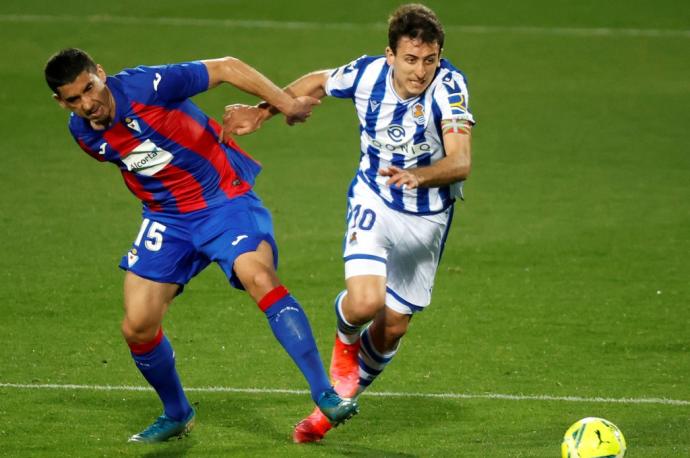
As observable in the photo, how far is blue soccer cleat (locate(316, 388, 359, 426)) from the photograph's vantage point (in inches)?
243

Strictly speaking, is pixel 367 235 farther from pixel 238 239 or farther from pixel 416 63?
pixel 416 63

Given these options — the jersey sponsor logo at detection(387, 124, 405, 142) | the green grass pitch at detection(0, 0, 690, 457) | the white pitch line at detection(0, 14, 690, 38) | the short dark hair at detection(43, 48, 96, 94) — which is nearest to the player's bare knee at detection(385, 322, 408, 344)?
the green grass pitch at detection(0, 0, 690, 457)

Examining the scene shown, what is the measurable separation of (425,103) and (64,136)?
9.57m

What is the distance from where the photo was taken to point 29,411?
7.43 metres

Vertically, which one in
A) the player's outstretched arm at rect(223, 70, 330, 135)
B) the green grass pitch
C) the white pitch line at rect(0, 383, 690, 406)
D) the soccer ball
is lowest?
the green grass pitch

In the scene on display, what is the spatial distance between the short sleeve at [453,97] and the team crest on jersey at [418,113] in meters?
0.11

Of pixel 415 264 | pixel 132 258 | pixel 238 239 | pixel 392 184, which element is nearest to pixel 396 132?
pixel 392 184

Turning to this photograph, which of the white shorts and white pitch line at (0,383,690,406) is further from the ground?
the white shorts

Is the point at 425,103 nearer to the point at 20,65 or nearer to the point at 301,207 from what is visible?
the point at 301,207

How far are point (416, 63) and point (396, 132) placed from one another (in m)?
0.39

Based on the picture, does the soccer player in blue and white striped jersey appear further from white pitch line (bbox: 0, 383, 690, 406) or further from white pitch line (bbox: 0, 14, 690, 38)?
white pitch line (bbox: 0, 14, 690, 38)

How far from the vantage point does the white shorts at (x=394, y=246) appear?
6.94 meters

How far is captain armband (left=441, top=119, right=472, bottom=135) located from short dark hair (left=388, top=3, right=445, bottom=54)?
1.35 ft

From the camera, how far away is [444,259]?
1122 cm
